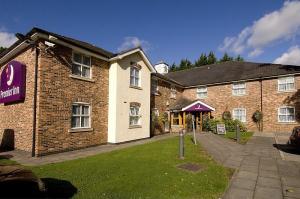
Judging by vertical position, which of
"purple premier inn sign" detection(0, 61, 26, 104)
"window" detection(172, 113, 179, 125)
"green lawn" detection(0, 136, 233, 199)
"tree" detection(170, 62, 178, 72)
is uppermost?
"tree" detection(170, 62, 178, 72)

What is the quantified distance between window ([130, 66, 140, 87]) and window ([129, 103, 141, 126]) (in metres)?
1.59

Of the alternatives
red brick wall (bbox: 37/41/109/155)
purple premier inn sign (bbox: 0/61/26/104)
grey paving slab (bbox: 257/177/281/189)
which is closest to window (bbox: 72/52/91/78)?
red brick wall (bbox: 37/41/109/155)

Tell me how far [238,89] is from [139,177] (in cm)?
2050

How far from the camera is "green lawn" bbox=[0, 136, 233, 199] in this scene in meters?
5.60

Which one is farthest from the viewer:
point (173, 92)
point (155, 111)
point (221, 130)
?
point (173, 92)

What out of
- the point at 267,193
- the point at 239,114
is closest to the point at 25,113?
the point at 267,193

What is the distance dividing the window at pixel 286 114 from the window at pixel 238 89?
13.0ft

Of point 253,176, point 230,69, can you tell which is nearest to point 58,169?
point 253,176

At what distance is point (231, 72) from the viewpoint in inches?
1046

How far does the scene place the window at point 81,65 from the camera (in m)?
12.8

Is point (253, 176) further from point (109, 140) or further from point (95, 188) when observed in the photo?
point (109, 140)

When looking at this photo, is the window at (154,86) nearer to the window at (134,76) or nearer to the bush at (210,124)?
the window at (134,76)

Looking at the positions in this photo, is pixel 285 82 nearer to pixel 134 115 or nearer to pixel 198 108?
pixel 198 108

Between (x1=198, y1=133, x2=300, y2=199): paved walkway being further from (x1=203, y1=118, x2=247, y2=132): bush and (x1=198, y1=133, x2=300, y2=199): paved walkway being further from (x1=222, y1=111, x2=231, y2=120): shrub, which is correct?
(x1=222, y1=111, x2=231, y2=120): shrub
